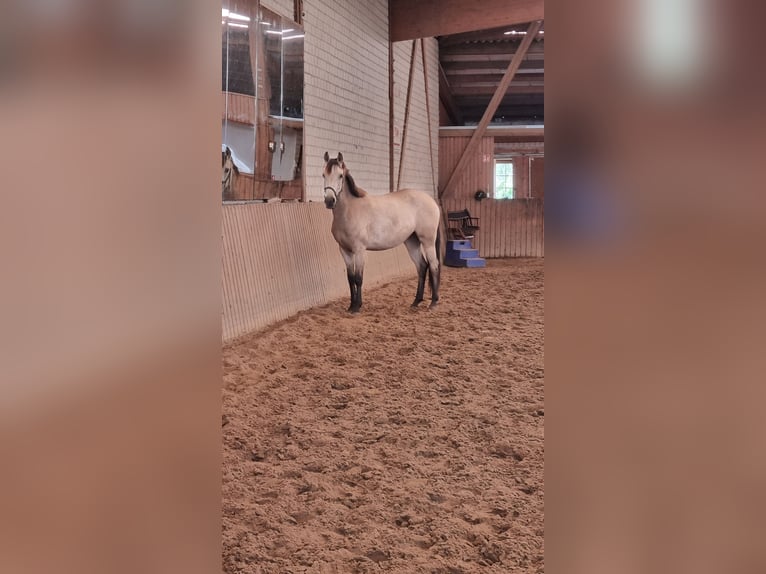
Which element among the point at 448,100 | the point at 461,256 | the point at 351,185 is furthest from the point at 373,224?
the point at 448,100

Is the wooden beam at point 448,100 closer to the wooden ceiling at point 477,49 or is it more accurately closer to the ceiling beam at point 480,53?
the wooden ceiling at point 477,49

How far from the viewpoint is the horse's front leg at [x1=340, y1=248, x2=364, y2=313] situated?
5.82 meters

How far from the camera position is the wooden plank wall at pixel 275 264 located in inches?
188

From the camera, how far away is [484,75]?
1388cm

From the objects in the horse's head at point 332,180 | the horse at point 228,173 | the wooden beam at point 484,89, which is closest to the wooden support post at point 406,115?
the wooden beam at point 484,89

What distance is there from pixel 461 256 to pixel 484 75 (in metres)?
5.38

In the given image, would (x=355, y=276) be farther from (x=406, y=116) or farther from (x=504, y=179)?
(x=504, y=179)

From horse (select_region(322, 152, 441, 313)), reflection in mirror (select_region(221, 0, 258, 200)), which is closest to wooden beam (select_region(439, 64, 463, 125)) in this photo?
→ horse (select_region(322, 152, 441, 313))

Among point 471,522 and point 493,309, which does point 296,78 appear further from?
point 471,522

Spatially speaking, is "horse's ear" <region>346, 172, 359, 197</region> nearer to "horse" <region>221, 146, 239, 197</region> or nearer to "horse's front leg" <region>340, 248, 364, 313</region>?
"horse's front leg" <region>340, 248, 364, 313</region>

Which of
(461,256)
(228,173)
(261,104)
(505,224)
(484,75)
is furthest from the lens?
(484,75)
